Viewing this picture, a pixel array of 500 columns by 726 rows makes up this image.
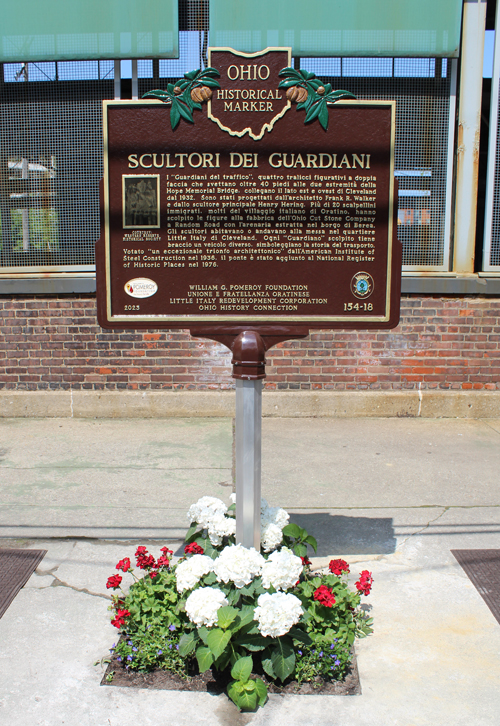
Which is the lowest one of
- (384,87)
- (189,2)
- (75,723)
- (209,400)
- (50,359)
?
(75,723)

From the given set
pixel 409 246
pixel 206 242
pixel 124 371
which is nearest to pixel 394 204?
pixel 206 242

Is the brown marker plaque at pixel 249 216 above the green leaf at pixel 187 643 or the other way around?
above

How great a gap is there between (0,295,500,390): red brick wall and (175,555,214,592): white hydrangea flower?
4.25m

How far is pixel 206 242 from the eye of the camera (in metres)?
3.32

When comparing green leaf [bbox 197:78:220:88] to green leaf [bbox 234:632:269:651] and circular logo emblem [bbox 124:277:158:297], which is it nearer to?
circular logo emblem [bbox 124:277:158:297]

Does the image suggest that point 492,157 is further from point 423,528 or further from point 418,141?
point 423,528

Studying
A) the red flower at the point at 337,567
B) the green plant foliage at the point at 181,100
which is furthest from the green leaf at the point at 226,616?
the green plant foliage at the point at 181,100

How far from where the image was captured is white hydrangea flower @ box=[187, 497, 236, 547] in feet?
10.7

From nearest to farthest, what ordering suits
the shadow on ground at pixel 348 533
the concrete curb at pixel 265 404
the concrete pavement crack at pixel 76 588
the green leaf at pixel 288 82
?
the green leaf at pixel 288 82
the concrete pavement crack at pixel 76 588
the shadow on ground at pixel 348 533
the concrete curb at pixel 265 404

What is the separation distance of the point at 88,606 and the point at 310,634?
4.12ft

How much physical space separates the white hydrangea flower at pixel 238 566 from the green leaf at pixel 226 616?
0.45 ft

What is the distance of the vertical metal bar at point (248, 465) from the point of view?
3121mm

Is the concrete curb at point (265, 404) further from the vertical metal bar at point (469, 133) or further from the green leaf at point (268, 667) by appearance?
the green leaf at point (268, 667)

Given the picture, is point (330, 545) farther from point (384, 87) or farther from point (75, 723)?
point (384, 87)
